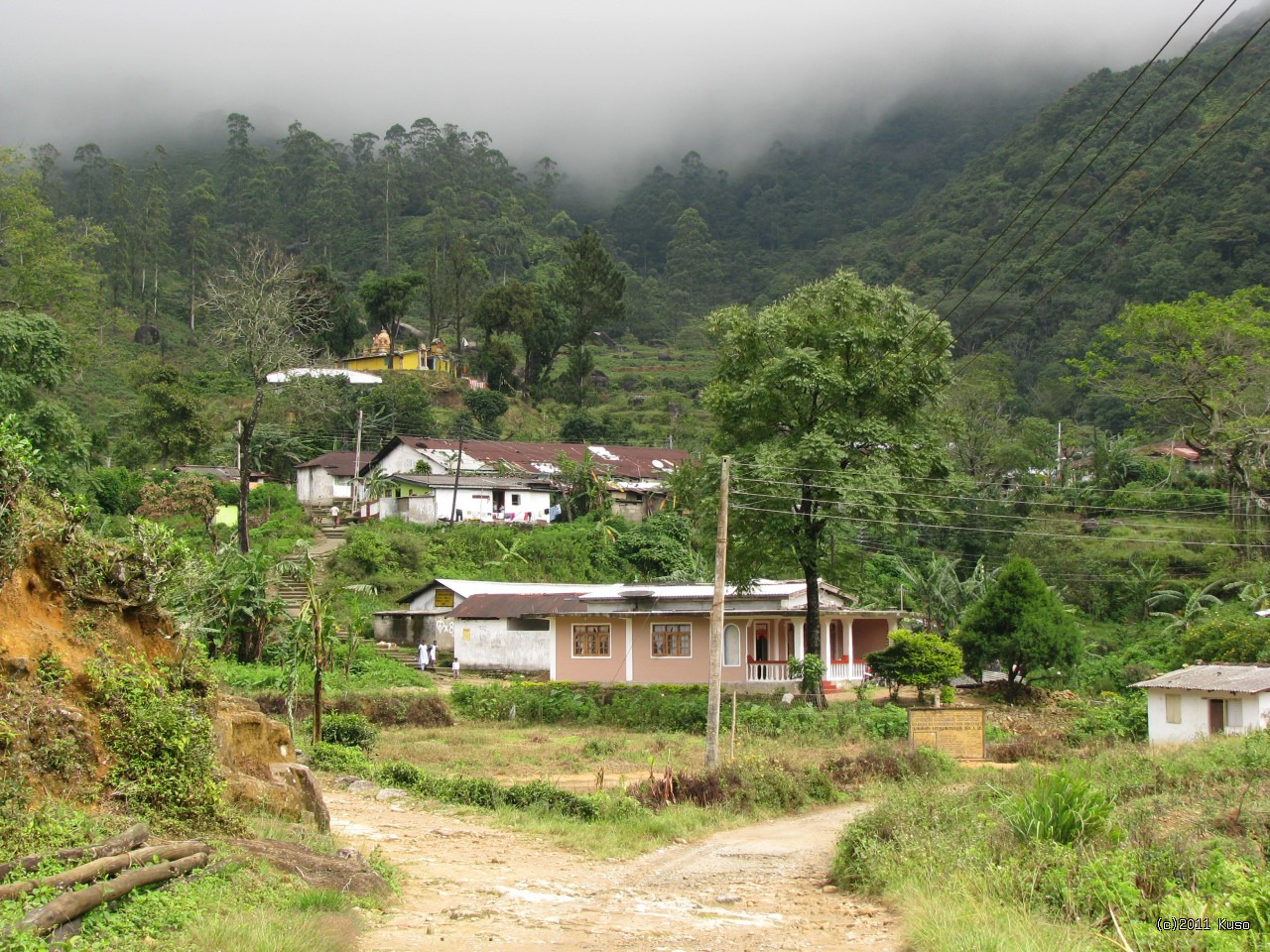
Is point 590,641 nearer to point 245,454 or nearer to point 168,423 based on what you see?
point 245,454

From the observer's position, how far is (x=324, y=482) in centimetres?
5684

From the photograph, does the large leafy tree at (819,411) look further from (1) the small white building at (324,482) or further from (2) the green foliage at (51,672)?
(1) the small white building at (324,482)

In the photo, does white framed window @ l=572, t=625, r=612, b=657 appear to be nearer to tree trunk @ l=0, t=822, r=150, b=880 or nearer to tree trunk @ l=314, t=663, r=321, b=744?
tree trunk @ l=314, t=663, r=321, b=744

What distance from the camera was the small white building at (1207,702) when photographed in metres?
21.9

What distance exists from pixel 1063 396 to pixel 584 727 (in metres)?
56.9

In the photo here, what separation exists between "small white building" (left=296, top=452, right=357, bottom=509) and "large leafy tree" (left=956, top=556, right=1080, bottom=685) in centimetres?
3393

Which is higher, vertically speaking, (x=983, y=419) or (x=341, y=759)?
(x=983, y=419)

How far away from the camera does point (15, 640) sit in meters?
10.2

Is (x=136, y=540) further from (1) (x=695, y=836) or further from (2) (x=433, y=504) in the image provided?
(2) (x=433, y=504)

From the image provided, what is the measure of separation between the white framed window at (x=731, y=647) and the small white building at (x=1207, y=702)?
489 inches

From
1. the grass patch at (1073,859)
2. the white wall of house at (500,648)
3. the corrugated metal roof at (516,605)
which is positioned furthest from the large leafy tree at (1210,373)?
the grass patch at (1073,859)

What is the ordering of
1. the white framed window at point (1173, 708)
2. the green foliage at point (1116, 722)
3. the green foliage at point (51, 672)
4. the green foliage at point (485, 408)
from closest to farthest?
1. the green foliage at point (51, 672)
2. the white framed window at point (1173, 708)
3. the green foliage at point (1116, 722)
4. the green foliage at point (485, 408)

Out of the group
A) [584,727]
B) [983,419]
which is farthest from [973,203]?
[584,727]

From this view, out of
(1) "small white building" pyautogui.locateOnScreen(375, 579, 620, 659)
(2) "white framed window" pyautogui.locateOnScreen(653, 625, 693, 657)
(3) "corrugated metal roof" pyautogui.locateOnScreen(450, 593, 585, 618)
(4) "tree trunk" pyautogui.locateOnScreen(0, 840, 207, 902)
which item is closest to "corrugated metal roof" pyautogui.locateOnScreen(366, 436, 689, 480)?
(1) "small white building" pyautogui.locateOnScreen(375, 579, 620, 659)
